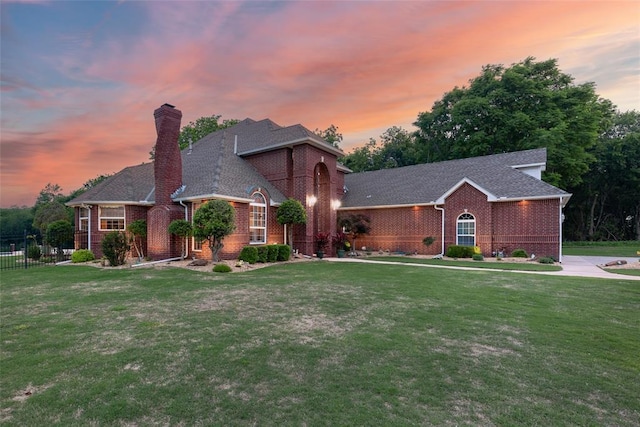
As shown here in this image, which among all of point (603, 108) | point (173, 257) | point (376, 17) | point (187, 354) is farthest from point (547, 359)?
point (603, 108)

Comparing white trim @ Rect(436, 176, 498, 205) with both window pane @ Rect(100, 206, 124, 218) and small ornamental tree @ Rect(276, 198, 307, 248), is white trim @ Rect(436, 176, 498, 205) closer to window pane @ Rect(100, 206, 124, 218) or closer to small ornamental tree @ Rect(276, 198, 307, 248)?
small ornamental tree @ Rect(276, 198, 307, 248)

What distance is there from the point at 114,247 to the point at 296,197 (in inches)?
375

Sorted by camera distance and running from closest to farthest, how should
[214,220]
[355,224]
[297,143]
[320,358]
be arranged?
[320,358] → [214,220] → [297,143] → [355,224]

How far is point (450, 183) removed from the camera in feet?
67.7

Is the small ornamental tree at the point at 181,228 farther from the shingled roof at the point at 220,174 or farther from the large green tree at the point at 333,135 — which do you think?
the large green tree at the point at 333,135

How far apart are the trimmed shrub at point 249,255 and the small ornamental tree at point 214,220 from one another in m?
1.43

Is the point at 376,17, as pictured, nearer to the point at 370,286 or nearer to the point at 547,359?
the point at 370,286

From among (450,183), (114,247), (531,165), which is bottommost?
(114,247)

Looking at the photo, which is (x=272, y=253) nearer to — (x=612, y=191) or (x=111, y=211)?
(x=111, y=211)

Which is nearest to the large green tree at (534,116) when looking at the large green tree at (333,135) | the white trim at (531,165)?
the white trim at (531,165)

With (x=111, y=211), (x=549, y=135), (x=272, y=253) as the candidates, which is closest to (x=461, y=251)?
(x=272, y=253)

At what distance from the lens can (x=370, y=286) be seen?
905cm

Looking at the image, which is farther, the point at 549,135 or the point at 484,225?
the point at 549,135

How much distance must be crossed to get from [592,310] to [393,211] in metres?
15.1
